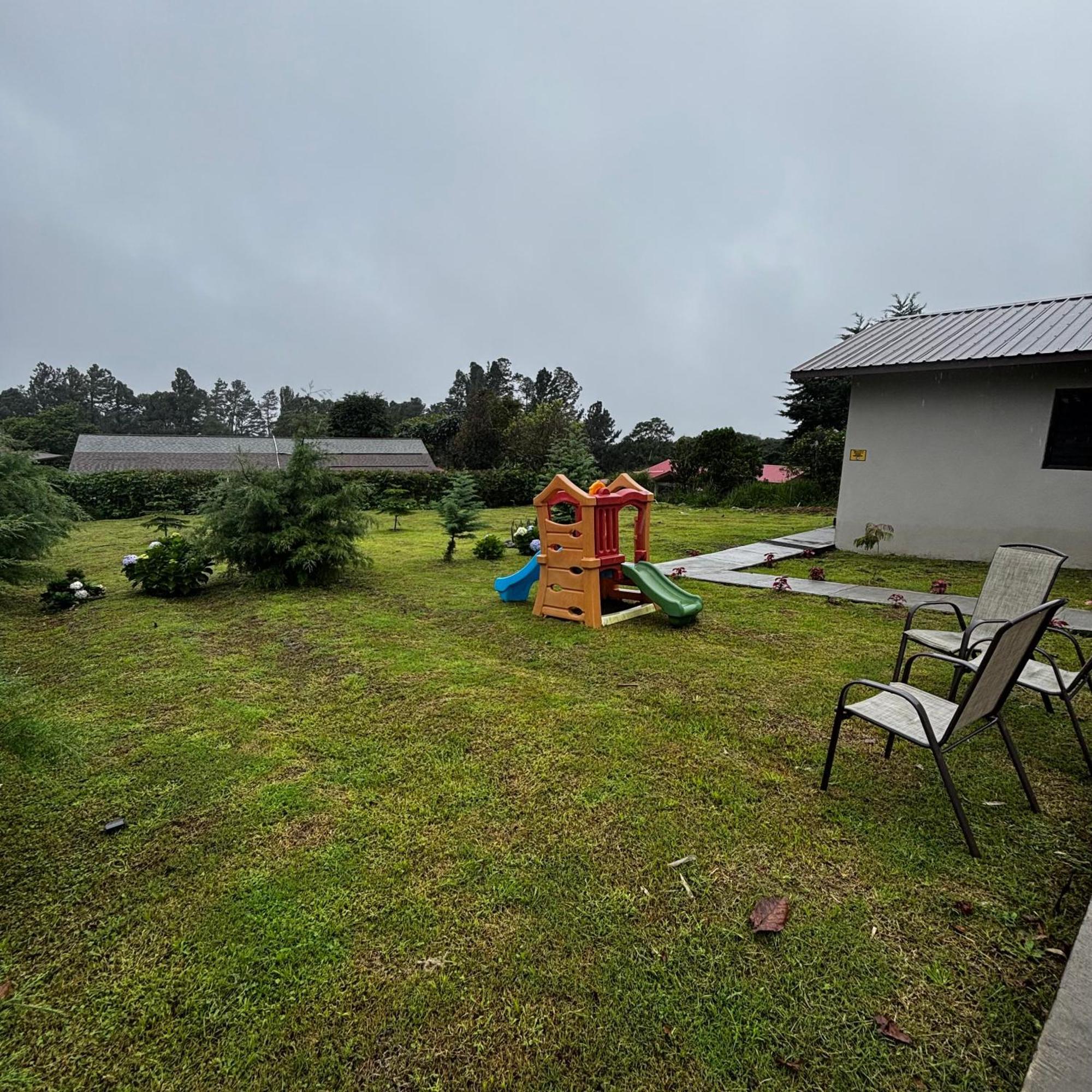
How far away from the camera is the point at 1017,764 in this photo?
2.25 meters

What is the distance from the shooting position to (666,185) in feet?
66.3

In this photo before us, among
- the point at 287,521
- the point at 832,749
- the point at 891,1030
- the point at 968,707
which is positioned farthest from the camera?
the point at 287,521

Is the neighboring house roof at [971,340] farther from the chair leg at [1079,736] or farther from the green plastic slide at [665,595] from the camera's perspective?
the chair leg at [1079,736]

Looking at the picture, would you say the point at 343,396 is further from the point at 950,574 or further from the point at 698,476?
the point at 950,574

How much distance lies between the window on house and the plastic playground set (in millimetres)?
6219

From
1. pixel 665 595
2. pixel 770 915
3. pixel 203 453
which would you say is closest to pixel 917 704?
pixel 770 915

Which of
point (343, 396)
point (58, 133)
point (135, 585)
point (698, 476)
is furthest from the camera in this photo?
point (343, 396)

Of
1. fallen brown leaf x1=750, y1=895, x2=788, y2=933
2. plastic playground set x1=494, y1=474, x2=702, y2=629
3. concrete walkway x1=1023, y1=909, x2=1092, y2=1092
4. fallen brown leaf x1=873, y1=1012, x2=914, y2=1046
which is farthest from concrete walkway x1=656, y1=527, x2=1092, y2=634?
fallen brown leaf x1=873, y1=1012, x2=914, y2=1046

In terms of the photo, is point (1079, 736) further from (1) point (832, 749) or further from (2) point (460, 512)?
(2) point (460, 512)

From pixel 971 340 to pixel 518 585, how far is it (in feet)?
25.7

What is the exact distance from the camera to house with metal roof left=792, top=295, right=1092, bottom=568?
7.56m

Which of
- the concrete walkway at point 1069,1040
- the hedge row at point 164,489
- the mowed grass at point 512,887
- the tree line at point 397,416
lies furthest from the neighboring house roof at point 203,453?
the concrete walkway at point 1069,1040

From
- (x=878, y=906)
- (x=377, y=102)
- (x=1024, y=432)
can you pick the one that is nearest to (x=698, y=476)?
(x=1024, y=432)

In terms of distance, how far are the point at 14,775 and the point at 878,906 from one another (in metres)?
3.71
